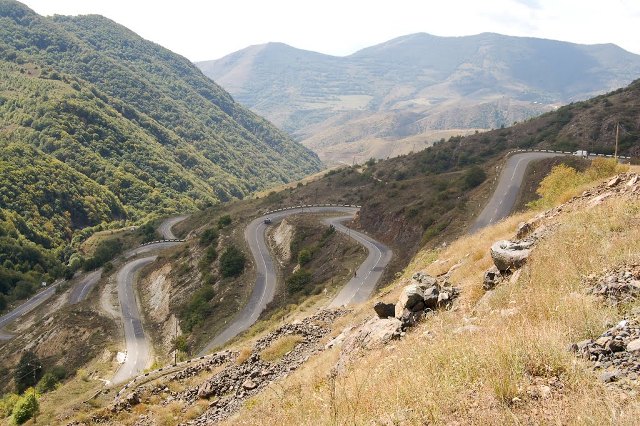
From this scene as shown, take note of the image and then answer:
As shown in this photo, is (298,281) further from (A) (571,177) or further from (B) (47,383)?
(A) (571,177)

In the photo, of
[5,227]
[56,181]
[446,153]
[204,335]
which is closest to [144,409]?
[204,335]

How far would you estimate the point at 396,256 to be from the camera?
5431 centimetres

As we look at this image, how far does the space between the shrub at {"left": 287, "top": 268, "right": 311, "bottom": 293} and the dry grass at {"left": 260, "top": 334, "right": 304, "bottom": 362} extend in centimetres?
3018

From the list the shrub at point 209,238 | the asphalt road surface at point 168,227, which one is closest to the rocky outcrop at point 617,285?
the shrub at point 209,238

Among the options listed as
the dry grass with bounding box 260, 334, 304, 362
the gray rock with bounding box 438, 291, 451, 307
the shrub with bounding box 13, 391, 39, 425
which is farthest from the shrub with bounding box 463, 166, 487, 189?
the shrub with bounding box 13, 391, 39, 425

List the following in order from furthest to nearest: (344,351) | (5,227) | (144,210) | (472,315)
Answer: (144,210) → (5,227) → (344,351) → (472,315)

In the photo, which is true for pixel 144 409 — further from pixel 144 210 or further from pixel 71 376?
pixel 144 210

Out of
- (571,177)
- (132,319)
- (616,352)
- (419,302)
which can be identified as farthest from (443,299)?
(132,319)

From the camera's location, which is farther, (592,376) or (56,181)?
(56,181)

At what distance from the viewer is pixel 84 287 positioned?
291ft

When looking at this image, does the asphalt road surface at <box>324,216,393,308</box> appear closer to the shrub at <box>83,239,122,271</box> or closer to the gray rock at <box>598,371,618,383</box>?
the gray rock at <box>598,371,618,383</box>

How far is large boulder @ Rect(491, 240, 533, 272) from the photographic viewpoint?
40.2 feet

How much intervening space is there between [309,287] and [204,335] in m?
12.6

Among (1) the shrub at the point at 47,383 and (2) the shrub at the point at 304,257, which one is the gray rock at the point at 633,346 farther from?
(1) the shrub at the point at 47,383
